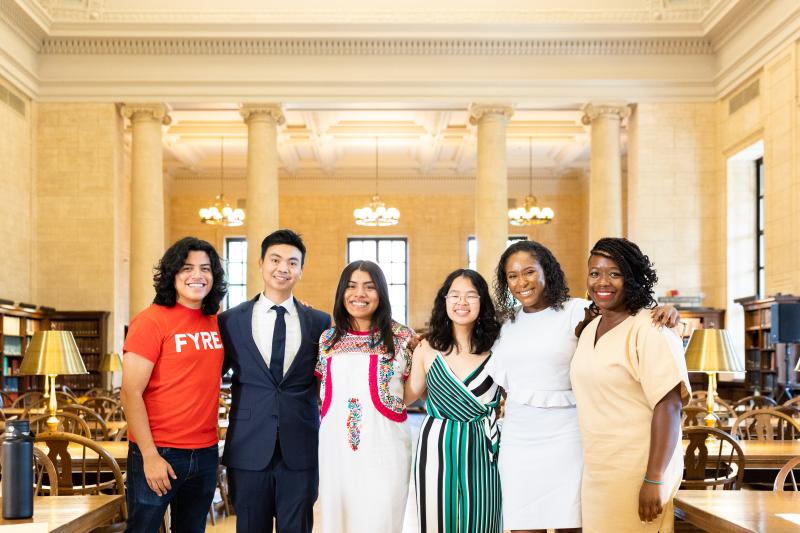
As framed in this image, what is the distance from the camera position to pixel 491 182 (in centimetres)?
1420

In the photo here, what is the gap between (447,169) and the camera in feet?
70.3

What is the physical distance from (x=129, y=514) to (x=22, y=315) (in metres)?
10.5

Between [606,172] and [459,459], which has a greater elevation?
[606,172]

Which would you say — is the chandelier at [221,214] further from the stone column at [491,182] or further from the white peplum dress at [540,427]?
the white peplum dress at [540,427]

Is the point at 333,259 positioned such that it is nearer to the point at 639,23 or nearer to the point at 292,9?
the point at 292,9

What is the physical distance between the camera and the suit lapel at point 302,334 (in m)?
3.41

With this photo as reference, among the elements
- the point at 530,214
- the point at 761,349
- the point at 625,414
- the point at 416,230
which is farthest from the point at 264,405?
the point at 416,230

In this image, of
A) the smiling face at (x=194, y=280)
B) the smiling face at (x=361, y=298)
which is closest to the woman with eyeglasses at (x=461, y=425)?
the smiling face at (x=361, y=298)

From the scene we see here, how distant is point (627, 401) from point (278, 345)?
1338mm

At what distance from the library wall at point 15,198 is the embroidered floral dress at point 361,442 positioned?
10.8 meters

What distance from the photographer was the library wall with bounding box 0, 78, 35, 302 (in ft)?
42.3

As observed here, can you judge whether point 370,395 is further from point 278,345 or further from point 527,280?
point 527,280

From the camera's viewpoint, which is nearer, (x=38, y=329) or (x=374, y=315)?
(x=374, y=315)

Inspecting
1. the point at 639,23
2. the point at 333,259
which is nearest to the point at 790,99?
the point at 639,23
